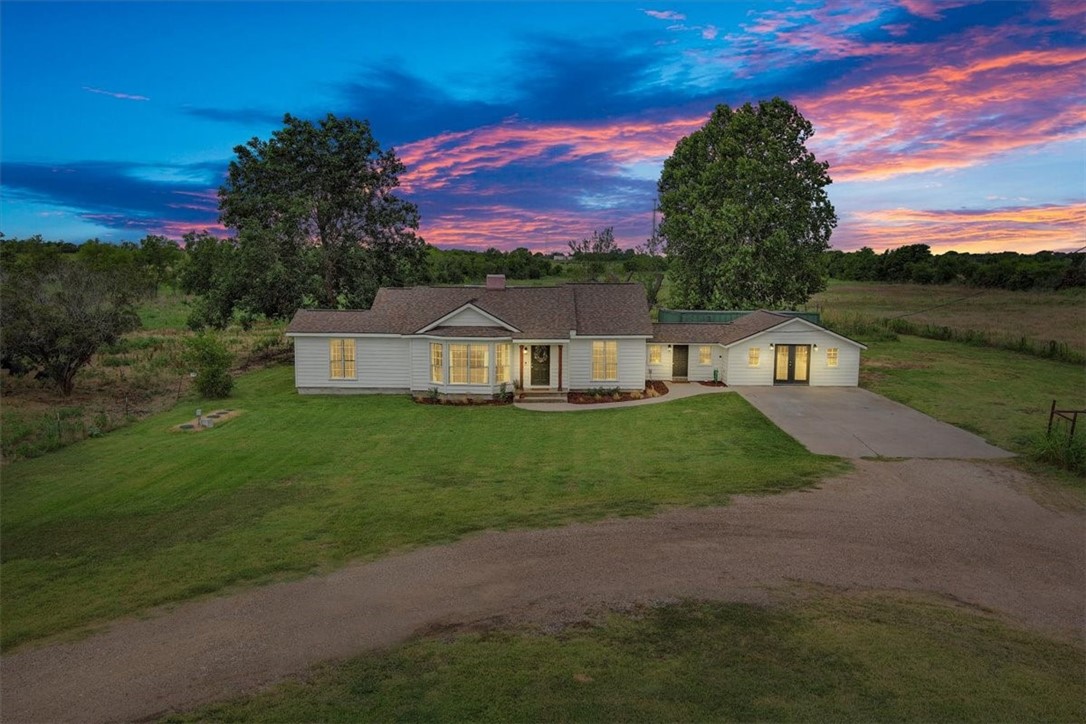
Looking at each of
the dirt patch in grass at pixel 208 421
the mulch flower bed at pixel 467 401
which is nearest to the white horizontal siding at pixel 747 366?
the mulch flower bed at pixel 467 401

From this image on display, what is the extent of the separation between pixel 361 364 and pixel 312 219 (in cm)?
1453

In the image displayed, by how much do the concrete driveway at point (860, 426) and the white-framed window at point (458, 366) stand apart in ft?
38.6

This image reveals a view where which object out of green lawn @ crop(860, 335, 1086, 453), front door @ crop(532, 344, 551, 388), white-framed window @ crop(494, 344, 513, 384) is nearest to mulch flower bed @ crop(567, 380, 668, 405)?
front door @ crop(532, 344, 551, 388)

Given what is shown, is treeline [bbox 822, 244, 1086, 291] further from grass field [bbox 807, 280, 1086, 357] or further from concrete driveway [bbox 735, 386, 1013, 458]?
concrete driveway [bbox 735, 386, 1013, 458]

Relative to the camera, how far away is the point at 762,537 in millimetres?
11516

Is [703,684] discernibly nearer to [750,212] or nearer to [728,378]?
[728,378]

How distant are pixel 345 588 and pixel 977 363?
124ft

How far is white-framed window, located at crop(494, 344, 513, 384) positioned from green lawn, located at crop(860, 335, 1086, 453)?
53.2 ft

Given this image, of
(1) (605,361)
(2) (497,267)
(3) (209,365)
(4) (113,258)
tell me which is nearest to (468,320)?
(1) (605,361)

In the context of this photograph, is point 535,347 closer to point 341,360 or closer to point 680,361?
point 680,361

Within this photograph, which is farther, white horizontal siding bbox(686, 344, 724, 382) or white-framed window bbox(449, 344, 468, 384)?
white horizontal siding bbox(686, 344, 724, 382)

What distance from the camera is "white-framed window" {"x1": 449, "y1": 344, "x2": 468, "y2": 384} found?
87.1 feet

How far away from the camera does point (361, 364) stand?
27906mm


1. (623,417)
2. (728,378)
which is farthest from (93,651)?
(728,378)
